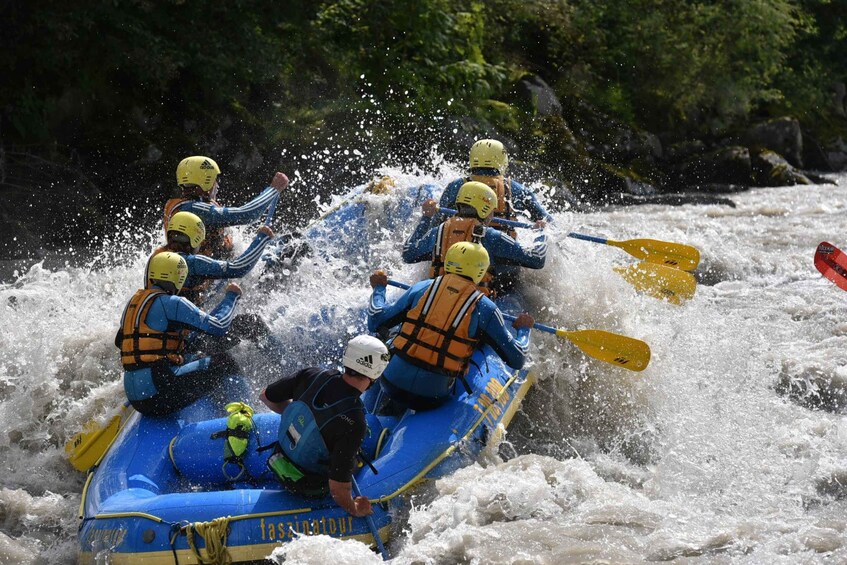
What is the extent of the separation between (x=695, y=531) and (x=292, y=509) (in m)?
2.19

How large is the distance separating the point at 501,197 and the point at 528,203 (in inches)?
21.1

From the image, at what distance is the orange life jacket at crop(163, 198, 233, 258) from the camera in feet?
26.7

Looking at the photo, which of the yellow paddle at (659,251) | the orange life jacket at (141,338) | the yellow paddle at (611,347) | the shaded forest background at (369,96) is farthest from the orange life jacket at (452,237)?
the shaded forest background at (369,96)

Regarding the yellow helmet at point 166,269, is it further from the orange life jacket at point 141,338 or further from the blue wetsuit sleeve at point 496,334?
the blue wetsuit sleeve at point 496,334

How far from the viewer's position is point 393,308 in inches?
254

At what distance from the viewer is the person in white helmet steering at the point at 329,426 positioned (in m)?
5.20

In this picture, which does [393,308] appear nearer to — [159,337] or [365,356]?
[365,356]

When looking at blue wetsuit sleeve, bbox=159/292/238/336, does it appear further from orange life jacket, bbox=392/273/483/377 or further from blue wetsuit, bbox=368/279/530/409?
orange life jacket, bbox=392/273/483/377

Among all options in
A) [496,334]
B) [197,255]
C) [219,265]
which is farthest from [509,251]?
[197,255]

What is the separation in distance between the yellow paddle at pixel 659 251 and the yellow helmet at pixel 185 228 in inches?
128

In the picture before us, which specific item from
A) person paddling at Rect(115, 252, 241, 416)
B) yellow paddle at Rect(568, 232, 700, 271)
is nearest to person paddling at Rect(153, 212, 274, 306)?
person paddling at Rect(115, 252, 241, 416)

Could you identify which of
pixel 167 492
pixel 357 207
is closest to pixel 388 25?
pixel 357 207

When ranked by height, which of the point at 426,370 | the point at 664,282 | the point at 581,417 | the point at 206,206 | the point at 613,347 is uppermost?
the point at 206,206

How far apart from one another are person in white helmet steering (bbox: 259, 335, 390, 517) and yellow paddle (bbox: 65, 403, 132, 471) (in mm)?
1561
